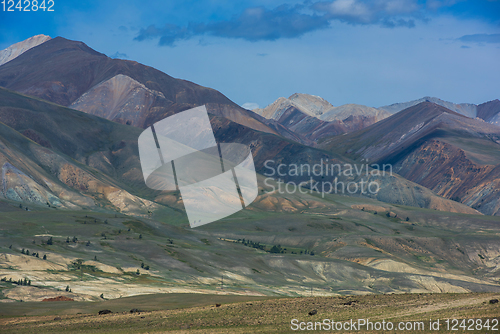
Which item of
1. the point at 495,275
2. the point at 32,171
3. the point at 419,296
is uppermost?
the point at 32,171

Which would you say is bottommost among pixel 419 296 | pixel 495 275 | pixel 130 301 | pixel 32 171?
pixel 495 275

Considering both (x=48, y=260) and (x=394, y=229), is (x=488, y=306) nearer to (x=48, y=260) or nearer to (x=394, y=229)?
(x=48, y=260)

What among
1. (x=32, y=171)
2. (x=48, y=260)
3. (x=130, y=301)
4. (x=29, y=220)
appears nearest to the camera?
(x=130, y=301)

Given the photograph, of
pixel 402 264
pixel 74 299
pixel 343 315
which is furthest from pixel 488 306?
pixel 402 264

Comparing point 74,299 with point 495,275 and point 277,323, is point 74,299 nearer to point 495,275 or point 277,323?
point 277,323

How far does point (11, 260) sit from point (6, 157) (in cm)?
9902

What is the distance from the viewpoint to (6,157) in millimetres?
174500

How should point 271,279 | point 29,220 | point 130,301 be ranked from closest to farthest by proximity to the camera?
point 130,301, point 271,279, point 29,220

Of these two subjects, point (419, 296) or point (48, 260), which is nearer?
point (419, 296)

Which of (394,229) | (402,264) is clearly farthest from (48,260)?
(394,229)

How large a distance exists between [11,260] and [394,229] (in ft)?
478

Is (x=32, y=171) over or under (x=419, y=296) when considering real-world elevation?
over

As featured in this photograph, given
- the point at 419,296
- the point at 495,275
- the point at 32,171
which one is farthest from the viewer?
the point at 32,171

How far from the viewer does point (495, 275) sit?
15238cm
